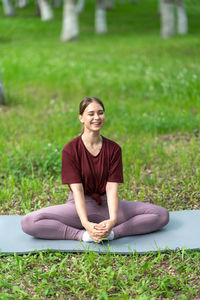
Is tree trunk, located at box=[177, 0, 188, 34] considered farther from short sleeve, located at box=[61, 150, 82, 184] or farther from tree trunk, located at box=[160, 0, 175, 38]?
short sleeve, located at box=[61, 150, 82, 184]

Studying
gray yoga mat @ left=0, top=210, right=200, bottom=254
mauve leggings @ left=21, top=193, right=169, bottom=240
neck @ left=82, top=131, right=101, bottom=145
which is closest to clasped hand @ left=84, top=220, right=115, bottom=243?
gray yoga mat @ left=0, top=210, right=200, bottom=254

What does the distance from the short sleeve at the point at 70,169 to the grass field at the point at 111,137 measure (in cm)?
66

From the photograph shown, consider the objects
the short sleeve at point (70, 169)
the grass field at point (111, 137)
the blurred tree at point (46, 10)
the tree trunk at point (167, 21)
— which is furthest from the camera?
the blurred tree at point (46, 10)

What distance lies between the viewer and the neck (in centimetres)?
397

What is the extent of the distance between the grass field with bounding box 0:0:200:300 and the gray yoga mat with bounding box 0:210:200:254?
0.07m

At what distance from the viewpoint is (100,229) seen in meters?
3.73

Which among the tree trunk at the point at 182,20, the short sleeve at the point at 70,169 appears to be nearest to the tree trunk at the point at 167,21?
the tree trunk at the point at 182,20

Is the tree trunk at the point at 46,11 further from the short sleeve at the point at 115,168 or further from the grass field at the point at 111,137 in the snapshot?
the short sleeve at the point at 115,168

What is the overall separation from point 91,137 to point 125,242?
1000mm

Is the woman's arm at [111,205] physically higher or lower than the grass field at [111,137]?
Result: higher

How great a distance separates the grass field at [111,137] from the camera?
3426 millimetres

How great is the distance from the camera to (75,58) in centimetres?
1420

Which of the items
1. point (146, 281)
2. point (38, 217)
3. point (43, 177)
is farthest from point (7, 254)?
point (43, 177)

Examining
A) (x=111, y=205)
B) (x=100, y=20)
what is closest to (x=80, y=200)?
(x=111, y=205)
